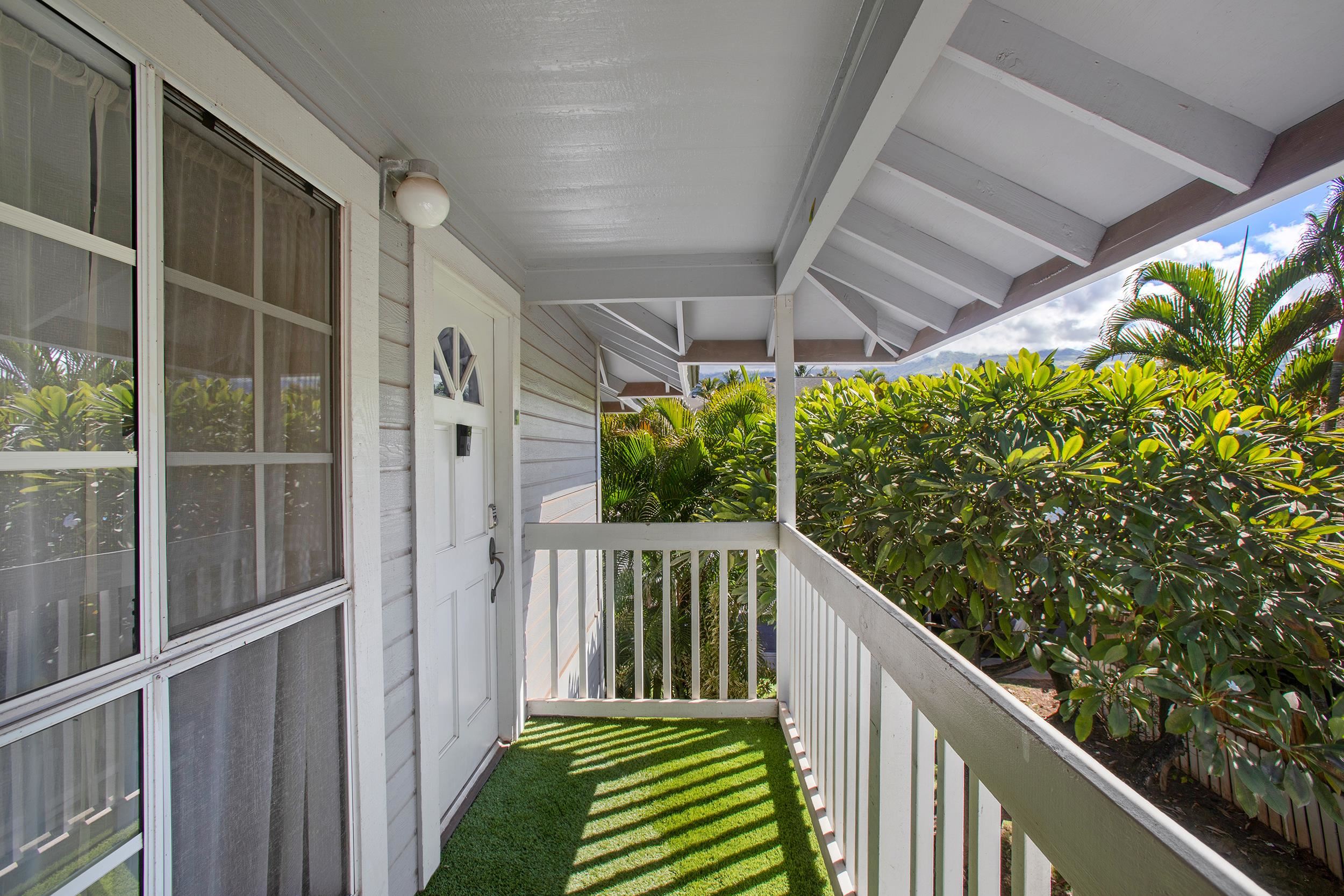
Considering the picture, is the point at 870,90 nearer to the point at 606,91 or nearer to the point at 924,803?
the point at 606,91

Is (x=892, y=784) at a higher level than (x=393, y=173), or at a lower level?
lower

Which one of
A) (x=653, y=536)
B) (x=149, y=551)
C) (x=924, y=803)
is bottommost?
(x=924, y=803)

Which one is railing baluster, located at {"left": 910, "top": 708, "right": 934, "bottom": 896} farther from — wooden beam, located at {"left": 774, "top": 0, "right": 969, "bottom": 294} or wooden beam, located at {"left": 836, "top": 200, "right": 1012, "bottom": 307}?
wooden beam, located at {"left": 836, "top": 200, "right": 1012, "bottom": 307}

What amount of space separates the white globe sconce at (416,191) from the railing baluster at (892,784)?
167 cm

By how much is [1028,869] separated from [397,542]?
63.0 inches

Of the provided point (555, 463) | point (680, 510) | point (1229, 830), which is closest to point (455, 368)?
point (555, 463)

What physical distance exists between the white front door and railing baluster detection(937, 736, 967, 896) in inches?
59.3

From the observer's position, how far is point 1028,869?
81 cm

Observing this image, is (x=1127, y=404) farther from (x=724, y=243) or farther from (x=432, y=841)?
(x=432, y=841)

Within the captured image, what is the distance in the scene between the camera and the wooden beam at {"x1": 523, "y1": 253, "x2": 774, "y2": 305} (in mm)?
2867

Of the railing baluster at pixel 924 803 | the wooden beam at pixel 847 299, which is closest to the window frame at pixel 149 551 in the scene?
the railing baluster at pixel 924 803

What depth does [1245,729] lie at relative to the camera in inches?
73.7

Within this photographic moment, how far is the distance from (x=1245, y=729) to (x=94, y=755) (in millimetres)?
2875

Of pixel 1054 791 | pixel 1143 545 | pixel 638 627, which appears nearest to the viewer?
pixel 1054 791
